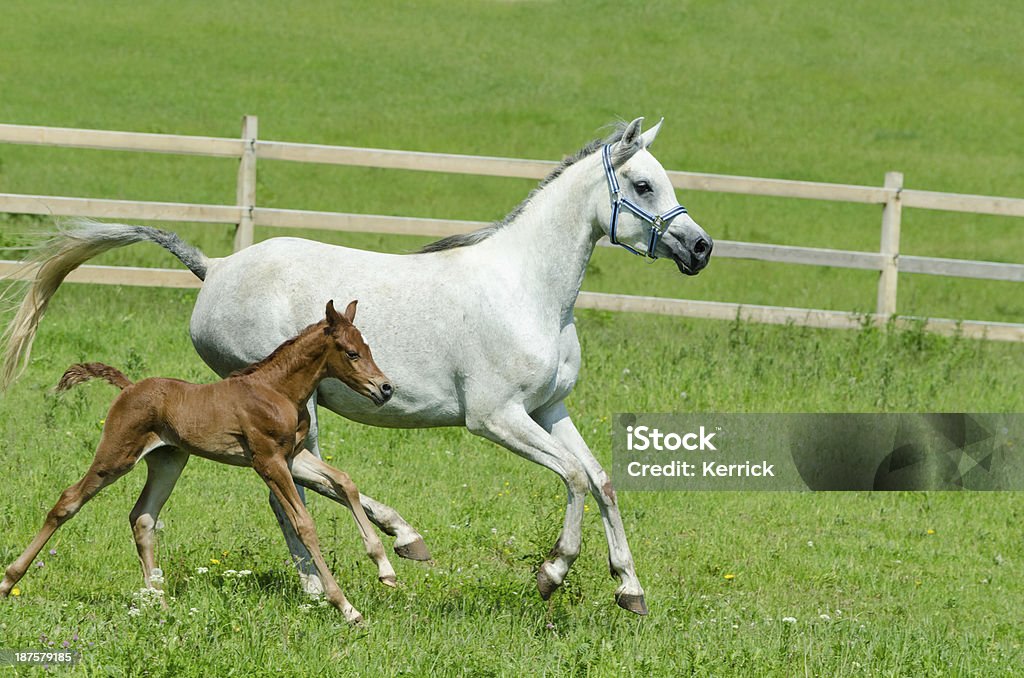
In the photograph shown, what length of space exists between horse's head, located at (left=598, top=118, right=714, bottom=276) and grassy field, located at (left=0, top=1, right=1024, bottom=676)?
174 centimetres

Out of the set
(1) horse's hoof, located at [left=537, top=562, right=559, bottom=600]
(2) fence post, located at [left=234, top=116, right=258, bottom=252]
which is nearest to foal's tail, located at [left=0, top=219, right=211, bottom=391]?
(1) horse's hoof, located at [left=537, top=562, right=559, bottom=600]

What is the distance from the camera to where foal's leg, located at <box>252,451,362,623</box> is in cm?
570

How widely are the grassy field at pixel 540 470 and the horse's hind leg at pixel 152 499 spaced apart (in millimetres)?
271

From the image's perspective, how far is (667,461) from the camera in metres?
9.30

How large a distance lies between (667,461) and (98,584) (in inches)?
163

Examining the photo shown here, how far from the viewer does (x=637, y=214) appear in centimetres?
634

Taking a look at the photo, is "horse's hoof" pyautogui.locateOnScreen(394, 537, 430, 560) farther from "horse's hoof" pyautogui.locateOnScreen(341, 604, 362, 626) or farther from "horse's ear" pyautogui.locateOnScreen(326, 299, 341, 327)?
"horse's ear" pyautogui.locateOnScreen(326, 299, 341, 327)

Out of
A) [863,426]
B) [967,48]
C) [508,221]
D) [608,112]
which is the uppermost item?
[967,48]

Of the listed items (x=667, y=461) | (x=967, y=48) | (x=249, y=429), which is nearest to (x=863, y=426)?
(x=667, y=461)

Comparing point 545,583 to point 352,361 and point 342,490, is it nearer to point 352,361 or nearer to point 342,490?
point 342,490

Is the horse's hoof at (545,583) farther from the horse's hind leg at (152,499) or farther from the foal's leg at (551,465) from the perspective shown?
the horse's hind leg at (152,499)

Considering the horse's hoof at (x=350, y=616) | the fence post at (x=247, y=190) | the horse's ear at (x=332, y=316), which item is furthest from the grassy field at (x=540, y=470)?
the horse's ear at (x=332, y=316)

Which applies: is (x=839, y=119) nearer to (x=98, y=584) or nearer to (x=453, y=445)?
(x=453, y=445)

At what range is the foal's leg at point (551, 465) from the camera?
6.20 m
